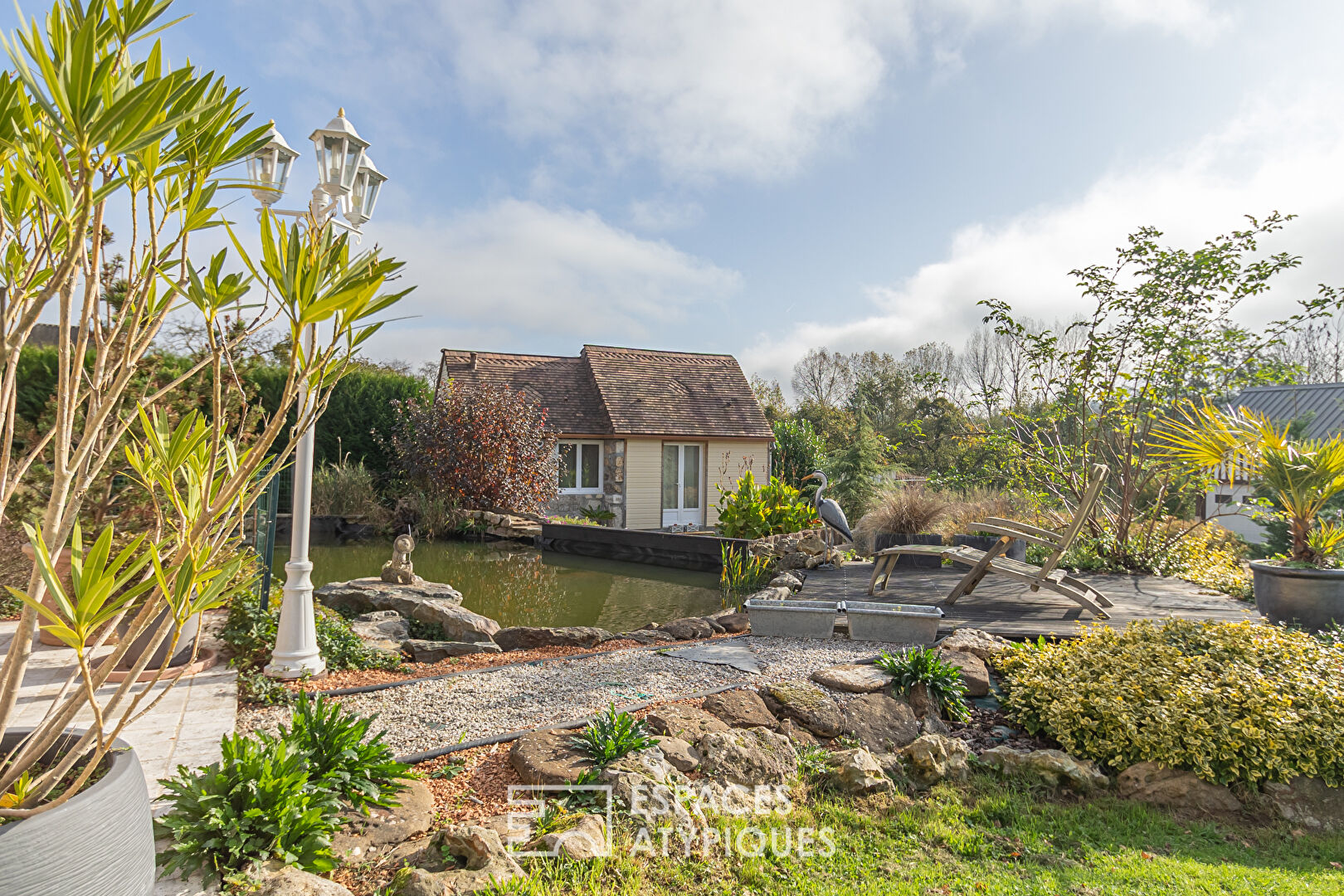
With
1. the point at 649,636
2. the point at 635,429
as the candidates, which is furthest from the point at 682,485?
the point at 649,636

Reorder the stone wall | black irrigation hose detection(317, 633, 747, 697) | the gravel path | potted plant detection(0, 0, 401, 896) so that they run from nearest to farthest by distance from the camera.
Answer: potted plant detection(0, 0, 401, 896)
the gravel path
black irrigation hose detection(317, 633, 747, 697)
the stone wall

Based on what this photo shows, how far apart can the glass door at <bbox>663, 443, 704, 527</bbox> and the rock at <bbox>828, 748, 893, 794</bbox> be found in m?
15.0

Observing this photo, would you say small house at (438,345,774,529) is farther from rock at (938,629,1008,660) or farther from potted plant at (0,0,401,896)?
potted plant at (0,0,401,896)

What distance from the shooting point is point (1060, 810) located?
337cm

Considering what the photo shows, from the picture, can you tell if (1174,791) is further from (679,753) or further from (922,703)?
(679,753)

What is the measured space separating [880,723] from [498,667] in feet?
8.03

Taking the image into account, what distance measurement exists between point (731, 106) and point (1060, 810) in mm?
6547

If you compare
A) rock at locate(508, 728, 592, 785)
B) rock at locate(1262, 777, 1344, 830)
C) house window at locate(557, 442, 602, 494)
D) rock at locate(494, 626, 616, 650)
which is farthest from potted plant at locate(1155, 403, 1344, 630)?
house window at locate(557, 442, 602, 494)

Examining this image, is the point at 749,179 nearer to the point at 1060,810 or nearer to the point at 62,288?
the point at 1060,810

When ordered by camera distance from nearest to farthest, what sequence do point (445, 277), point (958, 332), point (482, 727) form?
1. point (482, 727)
2. point (445, 277)
3. point (958, 332)

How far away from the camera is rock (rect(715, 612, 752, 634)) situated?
671cm

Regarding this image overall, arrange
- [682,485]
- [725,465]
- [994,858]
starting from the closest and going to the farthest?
[994,858] → [682,485] → [725,465]

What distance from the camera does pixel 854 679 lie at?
4.38 meters

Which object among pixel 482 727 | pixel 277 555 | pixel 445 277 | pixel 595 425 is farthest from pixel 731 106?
pixel 595 425
